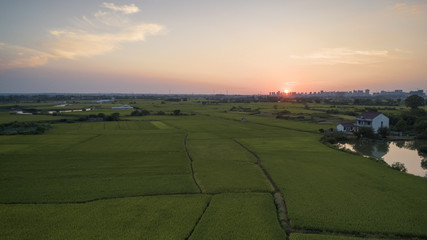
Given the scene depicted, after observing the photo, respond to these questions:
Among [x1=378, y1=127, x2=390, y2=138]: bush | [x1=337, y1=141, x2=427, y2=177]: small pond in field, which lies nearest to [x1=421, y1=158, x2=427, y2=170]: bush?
Result: [x1=337, y1=141, x2=427, y2=177]: small pond in field

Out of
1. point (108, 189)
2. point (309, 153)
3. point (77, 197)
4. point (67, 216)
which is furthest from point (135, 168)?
point (309, 153)

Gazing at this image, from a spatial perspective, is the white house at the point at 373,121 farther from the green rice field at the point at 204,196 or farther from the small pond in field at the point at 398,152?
the green rice field at the point at 204,196

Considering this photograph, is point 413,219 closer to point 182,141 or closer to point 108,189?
point 108,189

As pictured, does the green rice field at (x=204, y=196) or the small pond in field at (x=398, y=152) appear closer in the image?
the green rice field at (x=204, y=196)

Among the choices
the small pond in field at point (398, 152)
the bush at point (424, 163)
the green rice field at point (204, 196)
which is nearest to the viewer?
the green rice field at point (204, 196)

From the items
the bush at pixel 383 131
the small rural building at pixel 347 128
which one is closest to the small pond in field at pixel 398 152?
the bush at pixel 383 131

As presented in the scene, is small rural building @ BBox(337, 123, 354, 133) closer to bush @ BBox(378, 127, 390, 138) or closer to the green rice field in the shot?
bush @ BBox(378, 127, 390, 138)

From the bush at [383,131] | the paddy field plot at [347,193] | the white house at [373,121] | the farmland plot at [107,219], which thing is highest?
the white house at [373,121]

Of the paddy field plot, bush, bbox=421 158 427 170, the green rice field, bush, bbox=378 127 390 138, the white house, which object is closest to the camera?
the green rice field

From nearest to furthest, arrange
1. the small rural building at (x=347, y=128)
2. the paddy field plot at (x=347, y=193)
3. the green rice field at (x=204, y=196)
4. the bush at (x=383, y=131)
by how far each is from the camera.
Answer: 1. the green rice field at (x=204, y=196)
2. the paddy field plot at (x=347, y=193)
3. the bush at (x=383, y=131)
4. the small rural building at (x=347, y=128)
